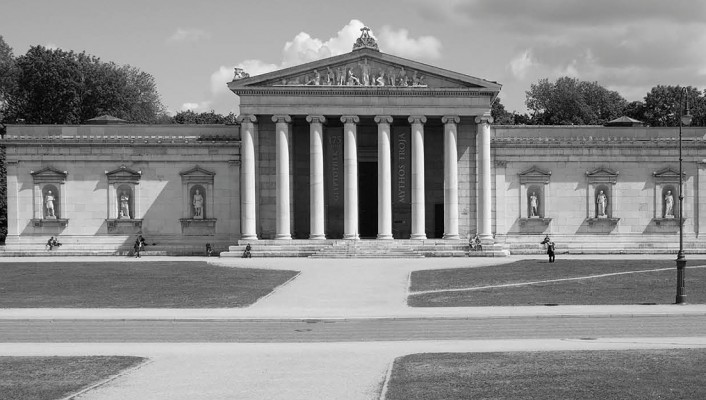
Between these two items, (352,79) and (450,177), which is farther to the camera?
(450,177)

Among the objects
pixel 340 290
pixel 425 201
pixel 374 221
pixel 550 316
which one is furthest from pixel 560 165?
pixel 550 316

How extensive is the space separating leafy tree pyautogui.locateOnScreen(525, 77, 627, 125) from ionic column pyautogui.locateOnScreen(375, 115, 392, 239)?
254 ft

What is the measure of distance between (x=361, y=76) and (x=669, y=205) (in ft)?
103

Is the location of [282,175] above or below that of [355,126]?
below

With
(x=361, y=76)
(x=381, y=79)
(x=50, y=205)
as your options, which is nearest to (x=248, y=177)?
(x=361, y=76)

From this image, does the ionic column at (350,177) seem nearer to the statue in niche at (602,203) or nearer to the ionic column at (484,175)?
the ionic column at (484,175)

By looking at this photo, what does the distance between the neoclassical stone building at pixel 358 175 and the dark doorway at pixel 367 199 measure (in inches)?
4.5

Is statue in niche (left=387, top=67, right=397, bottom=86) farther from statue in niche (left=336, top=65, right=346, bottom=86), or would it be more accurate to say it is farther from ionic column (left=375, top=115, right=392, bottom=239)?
statue in niche (left=336, top=65, right=346, bottom=86)

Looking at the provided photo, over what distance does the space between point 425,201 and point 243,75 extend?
2053 centimetres

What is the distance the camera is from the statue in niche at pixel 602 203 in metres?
83.8

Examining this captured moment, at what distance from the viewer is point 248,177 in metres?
78.8

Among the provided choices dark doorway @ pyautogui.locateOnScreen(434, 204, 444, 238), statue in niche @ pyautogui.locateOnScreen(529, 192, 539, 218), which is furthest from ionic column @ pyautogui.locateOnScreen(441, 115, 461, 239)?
statue in niche @ pyautogui.locateOnScreen(529, 192, 539, 218)

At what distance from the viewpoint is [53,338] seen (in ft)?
102

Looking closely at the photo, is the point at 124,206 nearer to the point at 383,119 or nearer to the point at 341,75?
the point at 341,75
